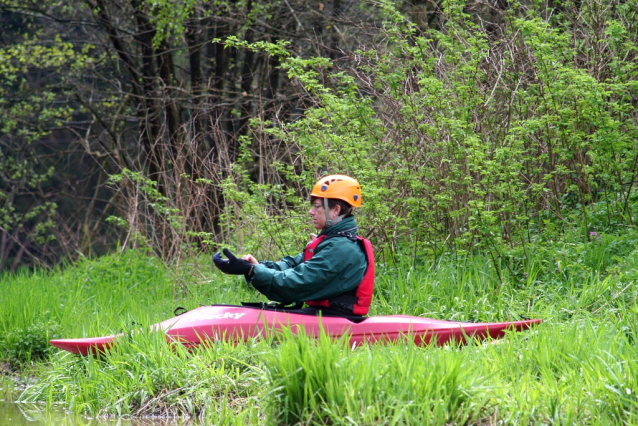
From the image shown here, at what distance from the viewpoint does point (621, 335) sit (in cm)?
452

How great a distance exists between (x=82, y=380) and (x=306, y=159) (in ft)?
10.7

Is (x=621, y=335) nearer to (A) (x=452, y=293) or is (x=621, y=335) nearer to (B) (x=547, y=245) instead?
(A) (x=452, y=293)

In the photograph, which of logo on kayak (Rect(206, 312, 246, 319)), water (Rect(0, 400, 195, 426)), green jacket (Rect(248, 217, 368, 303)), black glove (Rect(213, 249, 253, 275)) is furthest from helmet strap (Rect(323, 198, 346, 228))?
water (Rect(0, 400, 195, 426))

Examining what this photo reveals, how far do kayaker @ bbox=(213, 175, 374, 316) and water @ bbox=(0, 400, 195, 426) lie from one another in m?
1.02

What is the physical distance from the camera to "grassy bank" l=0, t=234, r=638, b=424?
357 centimetres

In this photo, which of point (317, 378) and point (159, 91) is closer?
point (317, 378)

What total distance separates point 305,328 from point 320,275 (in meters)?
0.36

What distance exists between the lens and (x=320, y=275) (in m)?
4.91

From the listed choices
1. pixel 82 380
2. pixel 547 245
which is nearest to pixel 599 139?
pixel 547 245

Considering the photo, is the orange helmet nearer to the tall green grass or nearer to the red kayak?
the red kayak

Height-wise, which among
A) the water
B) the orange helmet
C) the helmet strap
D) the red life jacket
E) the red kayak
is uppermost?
the orange helmet

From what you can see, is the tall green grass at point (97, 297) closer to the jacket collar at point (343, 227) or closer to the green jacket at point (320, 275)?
the green jacket at point (320, 275)

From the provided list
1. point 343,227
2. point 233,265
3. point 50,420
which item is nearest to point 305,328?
point 233,265

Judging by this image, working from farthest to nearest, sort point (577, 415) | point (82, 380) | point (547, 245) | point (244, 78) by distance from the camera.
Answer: point (244, 78)
point (547, 245)
point (82, 380)
point (577, 415)
